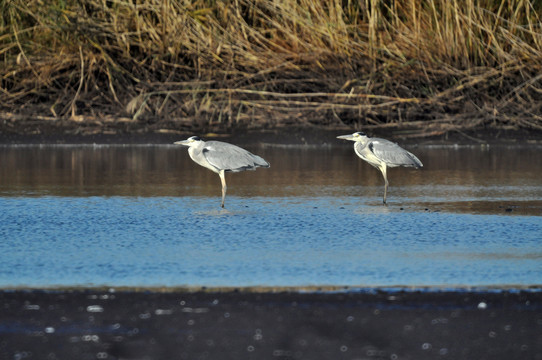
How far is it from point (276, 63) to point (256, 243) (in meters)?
8.65

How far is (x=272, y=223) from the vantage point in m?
7.54

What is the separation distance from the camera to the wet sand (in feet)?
13.1

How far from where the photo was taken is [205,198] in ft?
29.6

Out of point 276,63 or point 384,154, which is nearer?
point 384,154

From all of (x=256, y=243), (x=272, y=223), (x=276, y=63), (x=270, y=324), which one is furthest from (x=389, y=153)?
(x=276, y=63)

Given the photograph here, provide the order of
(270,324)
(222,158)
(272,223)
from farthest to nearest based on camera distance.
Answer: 1. (222,158)
2. (272,223)
3. (270,324)

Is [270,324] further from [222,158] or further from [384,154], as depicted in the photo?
[384,154]

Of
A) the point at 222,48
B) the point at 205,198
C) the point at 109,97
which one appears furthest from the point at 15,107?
the point at 205,198

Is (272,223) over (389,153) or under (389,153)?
under

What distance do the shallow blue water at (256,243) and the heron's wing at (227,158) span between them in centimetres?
29

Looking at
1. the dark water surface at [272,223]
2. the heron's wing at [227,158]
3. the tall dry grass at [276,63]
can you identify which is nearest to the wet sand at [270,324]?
the dark water surface at [272,223]

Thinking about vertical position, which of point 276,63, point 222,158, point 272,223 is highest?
point 276,63

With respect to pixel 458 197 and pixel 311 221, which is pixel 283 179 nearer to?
pixel 458 197

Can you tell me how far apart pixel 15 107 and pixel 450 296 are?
11266 millimetres
